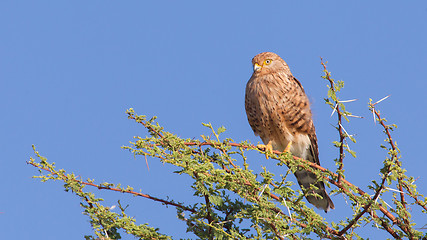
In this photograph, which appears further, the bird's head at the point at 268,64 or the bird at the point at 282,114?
the bird's head at the point at 268,64

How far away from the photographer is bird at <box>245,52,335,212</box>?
5090 millimetres

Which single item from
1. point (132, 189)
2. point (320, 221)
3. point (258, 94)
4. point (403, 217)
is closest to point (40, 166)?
point (132, 189)

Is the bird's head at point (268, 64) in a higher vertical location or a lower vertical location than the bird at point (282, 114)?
higher

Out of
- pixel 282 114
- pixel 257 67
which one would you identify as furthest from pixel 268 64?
pixel 282 114

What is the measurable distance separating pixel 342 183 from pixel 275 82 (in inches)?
93.8

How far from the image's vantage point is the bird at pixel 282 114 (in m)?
5.09

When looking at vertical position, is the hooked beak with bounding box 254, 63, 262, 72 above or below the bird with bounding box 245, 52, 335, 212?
above

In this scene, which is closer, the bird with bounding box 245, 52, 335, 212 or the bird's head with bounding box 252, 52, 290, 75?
the bird with bounding box 245, 52, 335, 212

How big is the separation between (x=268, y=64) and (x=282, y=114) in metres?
0.64

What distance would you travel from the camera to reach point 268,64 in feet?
17.9

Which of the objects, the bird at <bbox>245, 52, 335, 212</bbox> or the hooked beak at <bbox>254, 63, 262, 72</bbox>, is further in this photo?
the hooked beak at <bbox>254, 63, 262, 72</bbox>

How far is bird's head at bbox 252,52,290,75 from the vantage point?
540 centimetres

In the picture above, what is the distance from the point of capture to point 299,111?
5113 millimetres

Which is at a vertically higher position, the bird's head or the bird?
the bird's head
